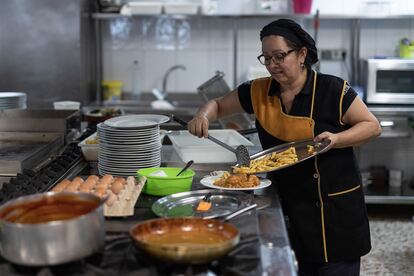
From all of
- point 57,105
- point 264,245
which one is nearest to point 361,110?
point 264,245

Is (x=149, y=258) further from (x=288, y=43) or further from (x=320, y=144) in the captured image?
(x=288, y=43)

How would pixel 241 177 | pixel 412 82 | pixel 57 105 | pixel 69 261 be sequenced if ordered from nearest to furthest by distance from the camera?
pixel 69 261, pixel 241 177, pixel 57 105, pixel 412 82

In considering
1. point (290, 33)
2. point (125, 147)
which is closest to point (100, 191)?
point (125, 147)

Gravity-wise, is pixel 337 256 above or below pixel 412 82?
below

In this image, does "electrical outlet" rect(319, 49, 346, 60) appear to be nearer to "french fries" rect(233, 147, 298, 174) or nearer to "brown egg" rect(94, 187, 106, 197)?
"french fries" rect(233, 147, 298, 174)

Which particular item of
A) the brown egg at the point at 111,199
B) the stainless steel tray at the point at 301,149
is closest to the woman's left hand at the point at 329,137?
the stainless steel tray at the point at 301,149

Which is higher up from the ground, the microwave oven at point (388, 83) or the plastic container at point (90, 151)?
the microwave oven at point (388, 83)

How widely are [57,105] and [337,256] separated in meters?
2.28

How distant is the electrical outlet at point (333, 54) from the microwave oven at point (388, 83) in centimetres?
49

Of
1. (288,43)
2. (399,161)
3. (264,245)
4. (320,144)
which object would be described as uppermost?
(288,43)

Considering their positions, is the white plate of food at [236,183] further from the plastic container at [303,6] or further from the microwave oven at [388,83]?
the plastic container at [303,6]

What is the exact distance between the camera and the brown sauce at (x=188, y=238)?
159cm

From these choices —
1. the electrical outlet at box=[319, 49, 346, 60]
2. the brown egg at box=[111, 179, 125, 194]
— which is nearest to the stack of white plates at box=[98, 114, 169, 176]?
the brown egg at box=[111, 179, 125, 194]

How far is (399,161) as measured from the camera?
542 centimetres
